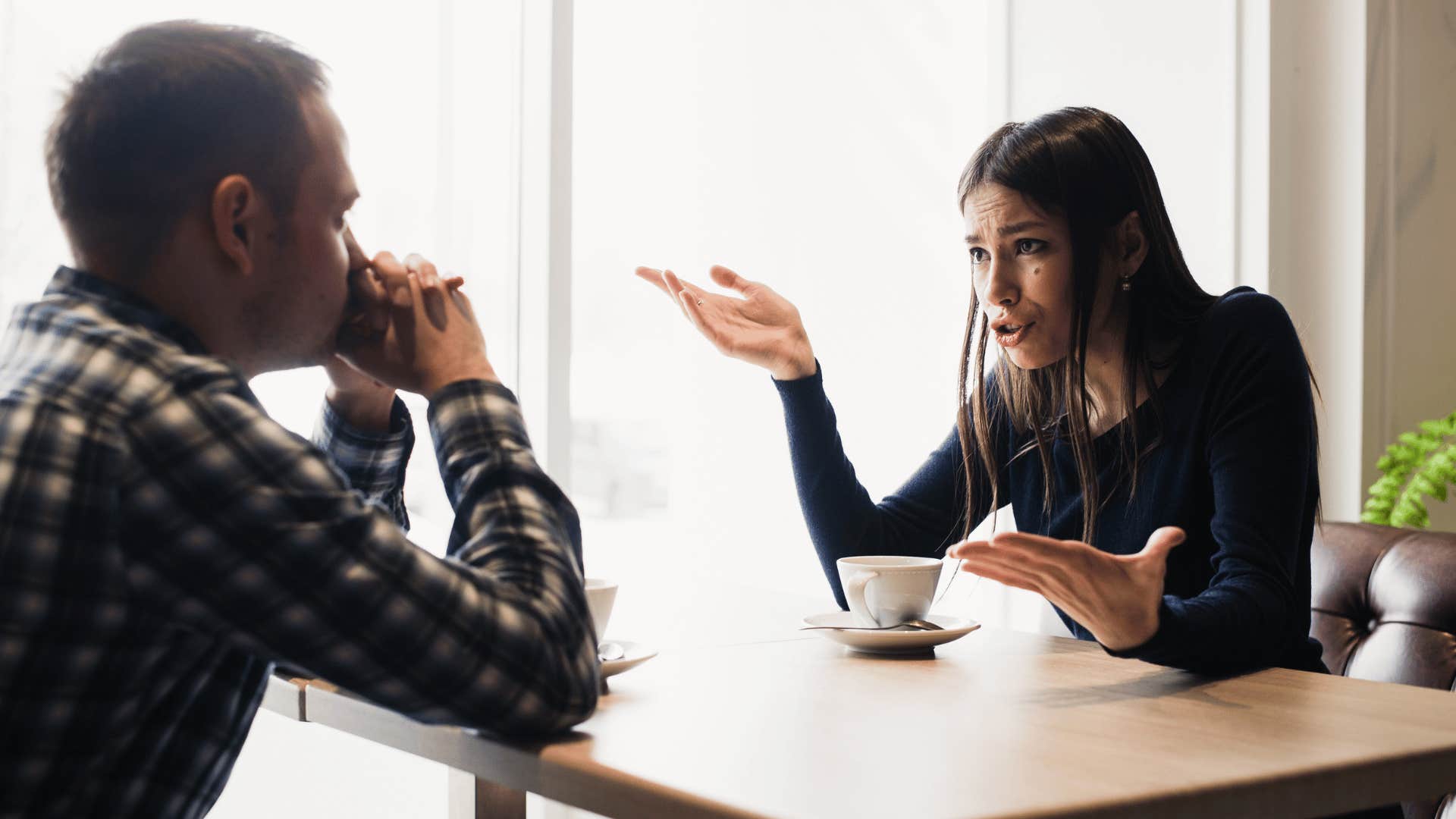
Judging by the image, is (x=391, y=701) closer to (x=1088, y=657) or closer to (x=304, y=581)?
(x=304, y=581)

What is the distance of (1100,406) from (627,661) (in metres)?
0.79

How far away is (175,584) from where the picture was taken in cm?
76

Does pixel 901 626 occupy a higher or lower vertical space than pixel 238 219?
lower

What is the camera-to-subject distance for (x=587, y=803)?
82 centimetres

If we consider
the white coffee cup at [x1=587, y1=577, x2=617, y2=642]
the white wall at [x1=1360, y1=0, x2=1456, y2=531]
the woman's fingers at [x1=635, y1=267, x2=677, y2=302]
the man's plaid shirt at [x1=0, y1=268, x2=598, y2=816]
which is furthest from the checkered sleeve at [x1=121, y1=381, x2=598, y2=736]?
the white wall at [x1=1360, y1=0, x2=1456, y2=531]

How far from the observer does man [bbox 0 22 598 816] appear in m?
0.74

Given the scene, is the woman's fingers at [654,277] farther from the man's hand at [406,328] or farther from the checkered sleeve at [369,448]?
the man's hand at [406,328]

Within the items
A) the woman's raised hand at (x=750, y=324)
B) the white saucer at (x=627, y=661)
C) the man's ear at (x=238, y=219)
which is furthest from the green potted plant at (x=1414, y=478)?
the man's ear at (x=238, y=219)

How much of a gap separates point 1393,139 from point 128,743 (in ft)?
8.52

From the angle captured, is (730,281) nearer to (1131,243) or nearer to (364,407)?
(1131,243)

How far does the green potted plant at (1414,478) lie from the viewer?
2.29 metres

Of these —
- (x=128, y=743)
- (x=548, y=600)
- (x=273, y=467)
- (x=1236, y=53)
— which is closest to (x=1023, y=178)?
(x=548, y=600)

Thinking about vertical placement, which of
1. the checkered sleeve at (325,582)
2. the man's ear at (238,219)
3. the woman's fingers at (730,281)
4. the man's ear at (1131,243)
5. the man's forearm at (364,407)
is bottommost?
the checkered sleeve at (325,582)

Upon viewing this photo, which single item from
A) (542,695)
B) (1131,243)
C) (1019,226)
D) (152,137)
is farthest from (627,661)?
(1131,243)
